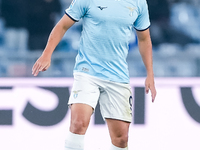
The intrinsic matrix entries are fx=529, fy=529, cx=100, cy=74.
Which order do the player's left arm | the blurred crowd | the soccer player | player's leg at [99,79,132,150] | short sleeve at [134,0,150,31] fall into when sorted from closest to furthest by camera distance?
the soccer player → player's leg at [99,79,132,150] → short sleeve at [134,0,150,31] → the player's left arm → the blurred crowd

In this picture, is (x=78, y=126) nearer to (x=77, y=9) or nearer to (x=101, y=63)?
(x=101, y=63)

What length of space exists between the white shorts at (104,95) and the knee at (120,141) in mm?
138

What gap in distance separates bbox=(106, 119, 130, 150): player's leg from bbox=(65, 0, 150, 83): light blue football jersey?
0.32 meters

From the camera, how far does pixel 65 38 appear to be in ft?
19.4

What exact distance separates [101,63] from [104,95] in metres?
0.26

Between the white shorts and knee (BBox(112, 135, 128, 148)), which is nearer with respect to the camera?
the white shorts

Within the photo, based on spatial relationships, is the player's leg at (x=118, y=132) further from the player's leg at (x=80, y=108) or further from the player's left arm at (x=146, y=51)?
the player's left arm at (x=146, y=51)

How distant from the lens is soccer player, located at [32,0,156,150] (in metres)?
3.81

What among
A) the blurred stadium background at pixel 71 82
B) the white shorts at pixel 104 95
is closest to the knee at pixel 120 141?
the white shorts at pixel 104 95

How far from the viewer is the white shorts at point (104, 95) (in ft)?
12.7

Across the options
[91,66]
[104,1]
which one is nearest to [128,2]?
[104,1]

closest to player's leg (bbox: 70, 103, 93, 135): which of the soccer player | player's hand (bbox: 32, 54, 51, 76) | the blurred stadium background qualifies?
the soccer player

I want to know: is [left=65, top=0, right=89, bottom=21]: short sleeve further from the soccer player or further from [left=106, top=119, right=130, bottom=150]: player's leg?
[left=106, top=119, right=130, bottom=150]: player's leg

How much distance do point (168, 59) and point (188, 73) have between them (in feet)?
0.89
